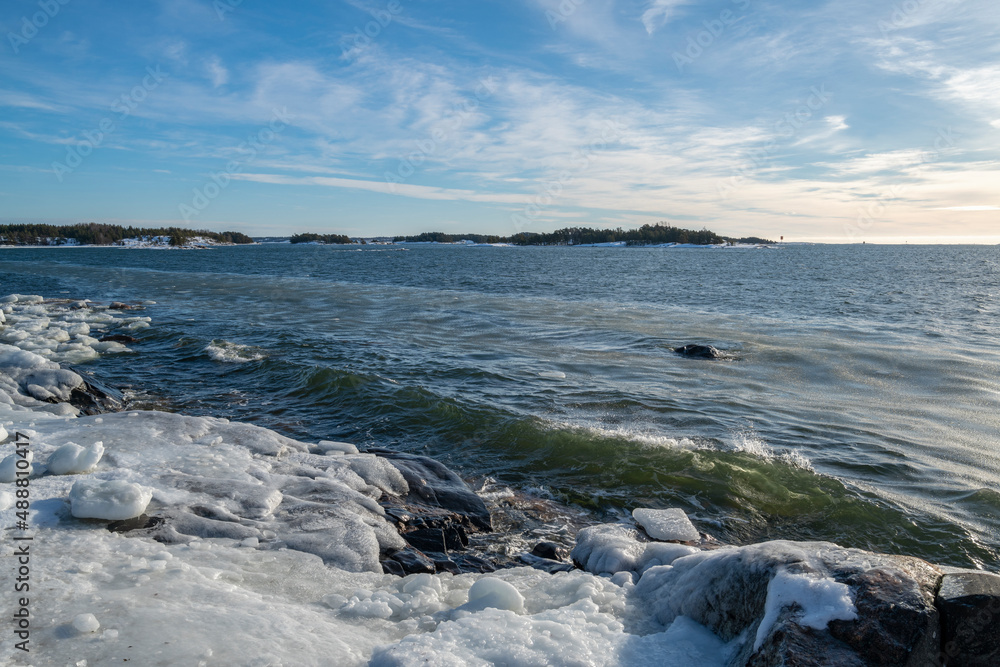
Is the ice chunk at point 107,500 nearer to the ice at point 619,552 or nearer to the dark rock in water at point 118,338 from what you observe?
the ice at point 619,552

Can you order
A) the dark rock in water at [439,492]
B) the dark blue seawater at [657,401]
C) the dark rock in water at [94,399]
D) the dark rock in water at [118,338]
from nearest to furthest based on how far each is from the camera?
the dark rock in water at [439,492] < the dark blue seawater at [657,401] < the dark rock in water at [94,399] < the dark rock in water at [118,338]

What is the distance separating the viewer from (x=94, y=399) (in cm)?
1052

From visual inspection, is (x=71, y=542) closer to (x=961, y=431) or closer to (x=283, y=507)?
(x=283, y=507)

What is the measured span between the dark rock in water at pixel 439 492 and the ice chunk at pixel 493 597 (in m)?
2.33

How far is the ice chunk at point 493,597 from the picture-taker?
450 centimetres

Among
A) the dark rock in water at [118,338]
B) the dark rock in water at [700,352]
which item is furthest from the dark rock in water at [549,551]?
the dark rock in water at [118,338]

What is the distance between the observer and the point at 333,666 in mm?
3525

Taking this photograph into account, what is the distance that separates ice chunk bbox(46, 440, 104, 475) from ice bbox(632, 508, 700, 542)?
6538mm

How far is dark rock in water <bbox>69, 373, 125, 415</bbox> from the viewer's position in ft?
33.3

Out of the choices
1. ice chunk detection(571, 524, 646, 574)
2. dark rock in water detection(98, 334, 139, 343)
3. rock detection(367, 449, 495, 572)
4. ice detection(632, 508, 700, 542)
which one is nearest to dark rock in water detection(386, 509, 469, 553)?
rock detection(367, 449, 495, 572)

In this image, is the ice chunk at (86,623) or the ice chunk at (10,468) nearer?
the ice chunk at (86,623)

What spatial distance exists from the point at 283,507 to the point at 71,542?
2.02 m

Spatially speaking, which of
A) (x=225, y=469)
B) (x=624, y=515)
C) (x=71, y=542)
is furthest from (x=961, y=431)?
(x=71, y=542)

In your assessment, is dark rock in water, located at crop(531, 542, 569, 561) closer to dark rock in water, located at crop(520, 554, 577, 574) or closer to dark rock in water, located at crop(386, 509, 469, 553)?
dark rock in water, located at crop(520, 554, 577, 574)
